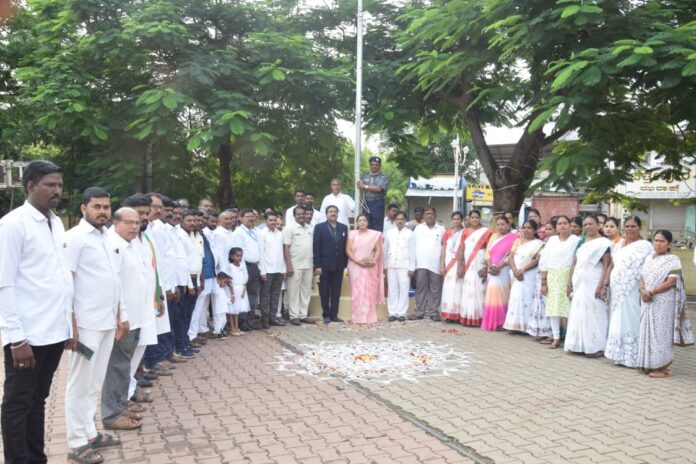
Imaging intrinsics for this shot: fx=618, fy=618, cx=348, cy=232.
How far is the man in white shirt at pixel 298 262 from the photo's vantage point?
10211 millimetres

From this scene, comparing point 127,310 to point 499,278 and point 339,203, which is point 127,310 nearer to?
point 499,278

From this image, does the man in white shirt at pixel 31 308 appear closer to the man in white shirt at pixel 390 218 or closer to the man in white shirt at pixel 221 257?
the man in white shirt at pixel 221 257

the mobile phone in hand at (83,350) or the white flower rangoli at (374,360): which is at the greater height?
the mobile phone in hand at (83,350)

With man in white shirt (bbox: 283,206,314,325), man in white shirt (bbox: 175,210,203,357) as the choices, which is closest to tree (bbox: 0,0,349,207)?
man in white shirt (bbox: 283,206,314,325)

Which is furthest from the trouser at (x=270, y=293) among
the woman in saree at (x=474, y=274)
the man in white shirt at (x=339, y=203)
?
the woman in saree at (x=474, y=274)

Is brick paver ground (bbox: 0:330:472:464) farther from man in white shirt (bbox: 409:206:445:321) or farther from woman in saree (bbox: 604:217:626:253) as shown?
man in white shirt (bbox: 409:206:445:321)

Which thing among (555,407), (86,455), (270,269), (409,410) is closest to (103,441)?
(86,455)

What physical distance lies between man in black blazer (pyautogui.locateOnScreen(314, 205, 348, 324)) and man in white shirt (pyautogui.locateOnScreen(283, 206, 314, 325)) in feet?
0.44

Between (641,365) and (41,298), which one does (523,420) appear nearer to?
(641,365)

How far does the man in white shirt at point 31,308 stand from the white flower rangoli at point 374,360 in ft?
11.2

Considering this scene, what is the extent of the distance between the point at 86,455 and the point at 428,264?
294 inches

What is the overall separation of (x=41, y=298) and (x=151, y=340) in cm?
161

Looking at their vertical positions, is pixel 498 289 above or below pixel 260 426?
above

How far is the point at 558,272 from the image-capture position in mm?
8594
